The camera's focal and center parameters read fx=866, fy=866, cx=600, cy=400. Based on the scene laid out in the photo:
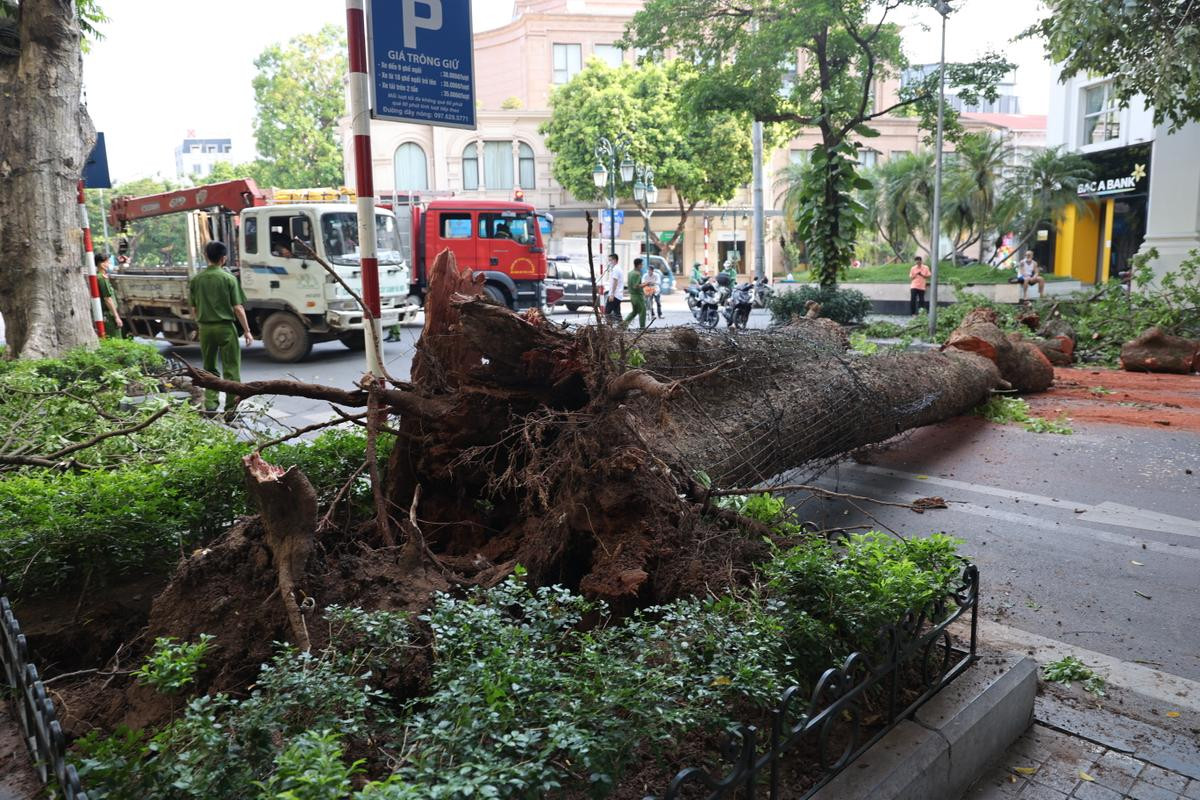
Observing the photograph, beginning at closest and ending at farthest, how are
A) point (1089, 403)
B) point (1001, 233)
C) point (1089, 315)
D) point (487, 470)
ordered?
point (487, 470), point (1089, 403), point (1089, 315), point (1001, 233)

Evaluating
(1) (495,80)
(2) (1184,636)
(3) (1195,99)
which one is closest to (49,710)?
(2) (1184,636)

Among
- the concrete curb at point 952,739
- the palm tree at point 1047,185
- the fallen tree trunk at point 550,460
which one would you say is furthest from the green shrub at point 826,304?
the concrete curb at point 952,739

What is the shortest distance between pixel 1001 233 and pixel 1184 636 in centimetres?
3049

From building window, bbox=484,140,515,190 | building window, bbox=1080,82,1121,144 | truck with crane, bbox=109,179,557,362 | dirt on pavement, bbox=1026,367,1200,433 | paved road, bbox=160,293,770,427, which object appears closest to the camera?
dirt on pavement, bbox=1026,367,1200,433

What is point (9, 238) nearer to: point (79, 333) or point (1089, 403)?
point (79, 333)

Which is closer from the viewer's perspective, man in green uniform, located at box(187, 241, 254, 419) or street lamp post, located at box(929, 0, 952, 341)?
man in green uniform, located at box(187, 241, 254, 419)

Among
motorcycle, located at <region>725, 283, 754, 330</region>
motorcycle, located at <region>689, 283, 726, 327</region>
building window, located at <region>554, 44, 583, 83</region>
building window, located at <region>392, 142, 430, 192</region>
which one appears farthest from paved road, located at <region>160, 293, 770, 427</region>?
building window, located at <region>554, 44, 583, 83</region>

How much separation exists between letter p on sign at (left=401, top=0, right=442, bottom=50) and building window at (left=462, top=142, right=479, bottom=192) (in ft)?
131

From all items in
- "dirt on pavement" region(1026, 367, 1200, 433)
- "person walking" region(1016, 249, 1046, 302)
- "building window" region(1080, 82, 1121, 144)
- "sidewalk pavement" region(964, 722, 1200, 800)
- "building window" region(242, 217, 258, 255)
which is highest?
"building window" region(1080, 82, 1121, 144)

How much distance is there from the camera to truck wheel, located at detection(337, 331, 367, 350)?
51.6 feet

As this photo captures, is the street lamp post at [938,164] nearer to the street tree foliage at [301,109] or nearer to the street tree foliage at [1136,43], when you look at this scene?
the street tree foliage at [1136,43]

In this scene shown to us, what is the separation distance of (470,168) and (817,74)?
29.1 meters

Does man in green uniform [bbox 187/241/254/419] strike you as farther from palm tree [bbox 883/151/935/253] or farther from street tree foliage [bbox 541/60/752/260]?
street tree foliage [bbox 541/60/752/260]

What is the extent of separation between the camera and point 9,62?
921 cm
